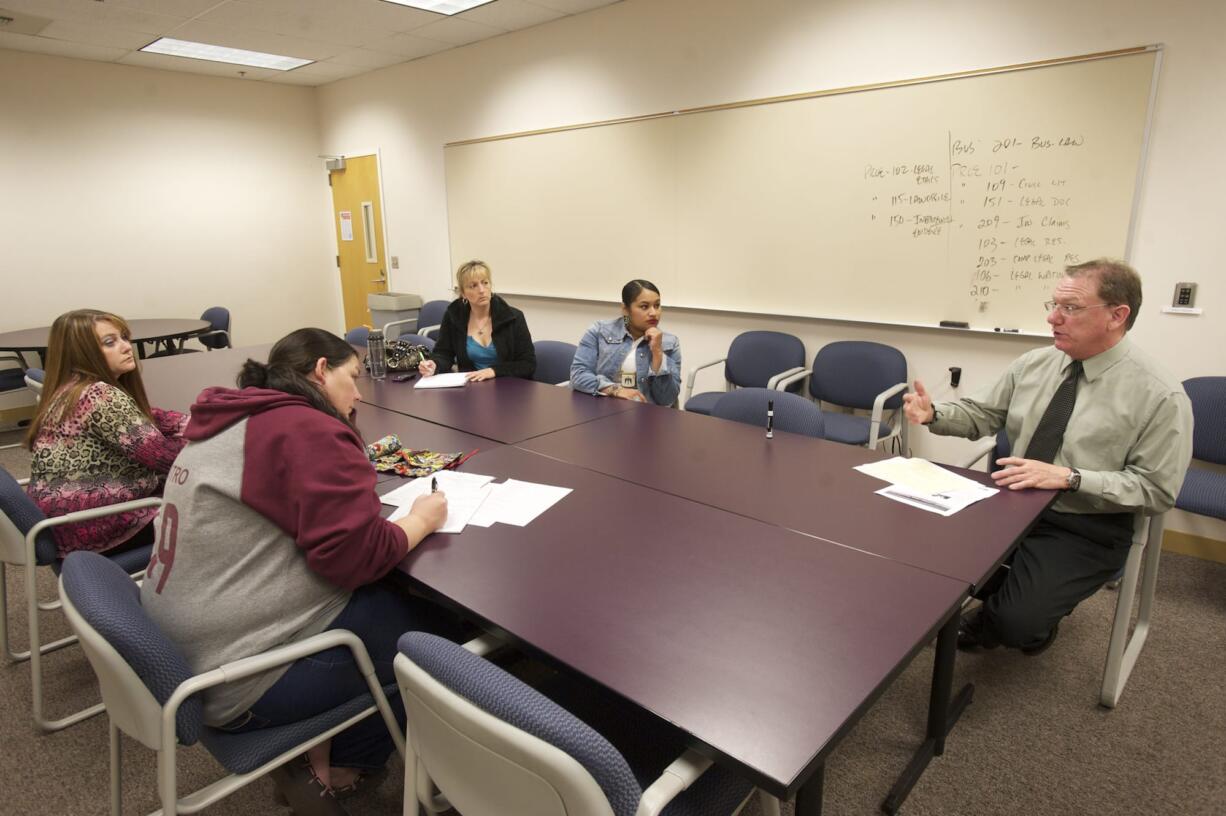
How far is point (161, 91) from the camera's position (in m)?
6.21

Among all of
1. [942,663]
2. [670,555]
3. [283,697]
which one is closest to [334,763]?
[283,697]

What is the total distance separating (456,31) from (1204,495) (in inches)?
208

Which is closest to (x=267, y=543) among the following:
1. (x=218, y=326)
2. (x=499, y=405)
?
(x=499, y=405)

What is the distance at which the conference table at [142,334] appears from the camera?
4750 mm

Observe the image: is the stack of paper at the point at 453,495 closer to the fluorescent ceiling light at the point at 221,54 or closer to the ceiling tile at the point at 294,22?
the ceiling tile at the point at 294,22

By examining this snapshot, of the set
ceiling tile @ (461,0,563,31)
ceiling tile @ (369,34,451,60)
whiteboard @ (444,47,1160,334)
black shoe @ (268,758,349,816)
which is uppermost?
ceiling tile @ (369,34,451,60)

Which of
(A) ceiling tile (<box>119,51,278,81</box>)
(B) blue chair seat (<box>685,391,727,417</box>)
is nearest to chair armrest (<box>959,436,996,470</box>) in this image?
(B) blue chair seat (<box>685,391,727,417</box>)

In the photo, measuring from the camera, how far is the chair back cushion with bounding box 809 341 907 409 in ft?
11.8

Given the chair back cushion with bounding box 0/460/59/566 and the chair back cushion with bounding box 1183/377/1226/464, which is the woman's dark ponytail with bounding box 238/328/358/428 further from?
the chair back cushion with bounding box 1183/377/1226/464

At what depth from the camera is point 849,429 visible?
3.44m

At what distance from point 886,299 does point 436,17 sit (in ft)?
11.8

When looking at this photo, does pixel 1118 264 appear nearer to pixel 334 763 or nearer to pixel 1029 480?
pixel 1029 480

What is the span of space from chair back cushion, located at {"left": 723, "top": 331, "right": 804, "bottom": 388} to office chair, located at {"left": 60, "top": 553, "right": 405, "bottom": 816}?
3.03 m

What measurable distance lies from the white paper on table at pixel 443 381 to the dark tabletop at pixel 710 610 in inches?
62.9
